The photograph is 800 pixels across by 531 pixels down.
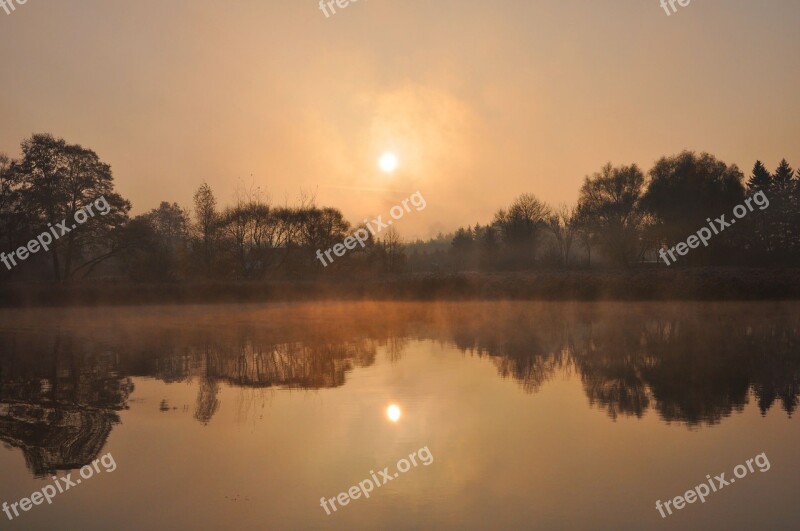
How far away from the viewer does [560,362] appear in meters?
16.9

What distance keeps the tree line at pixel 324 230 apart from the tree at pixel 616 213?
10cm

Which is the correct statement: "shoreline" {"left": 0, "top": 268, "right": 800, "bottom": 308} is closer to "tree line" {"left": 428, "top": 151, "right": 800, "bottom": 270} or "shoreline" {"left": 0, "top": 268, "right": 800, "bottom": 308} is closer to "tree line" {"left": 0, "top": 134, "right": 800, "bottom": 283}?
"tree line" {"left": 0, "top": 134, "right": 800, "bottom": 283}

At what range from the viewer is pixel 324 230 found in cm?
5209

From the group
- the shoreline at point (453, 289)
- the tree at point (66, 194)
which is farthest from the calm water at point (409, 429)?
the tree at point (66, 194)

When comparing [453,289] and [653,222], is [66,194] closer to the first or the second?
[453,289]

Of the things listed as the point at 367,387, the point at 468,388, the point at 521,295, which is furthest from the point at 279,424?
the point at 521,295

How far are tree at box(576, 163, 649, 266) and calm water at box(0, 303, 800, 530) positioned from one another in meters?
45.4

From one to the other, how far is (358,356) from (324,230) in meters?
34.2

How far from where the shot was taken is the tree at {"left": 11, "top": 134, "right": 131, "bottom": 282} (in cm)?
4431

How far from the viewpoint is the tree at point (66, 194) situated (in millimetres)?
44312

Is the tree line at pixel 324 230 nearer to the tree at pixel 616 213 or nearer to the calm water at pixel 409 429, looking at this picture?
the tree at pixel 616 213

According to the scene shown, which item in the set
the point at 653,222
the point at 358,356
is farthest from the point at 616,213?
the point at 358,356

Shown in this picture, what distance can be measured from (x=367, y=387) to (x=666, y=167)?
6034cm

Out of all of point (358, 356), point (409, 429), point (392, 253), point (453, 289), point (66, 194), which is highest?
point (66, 194)
